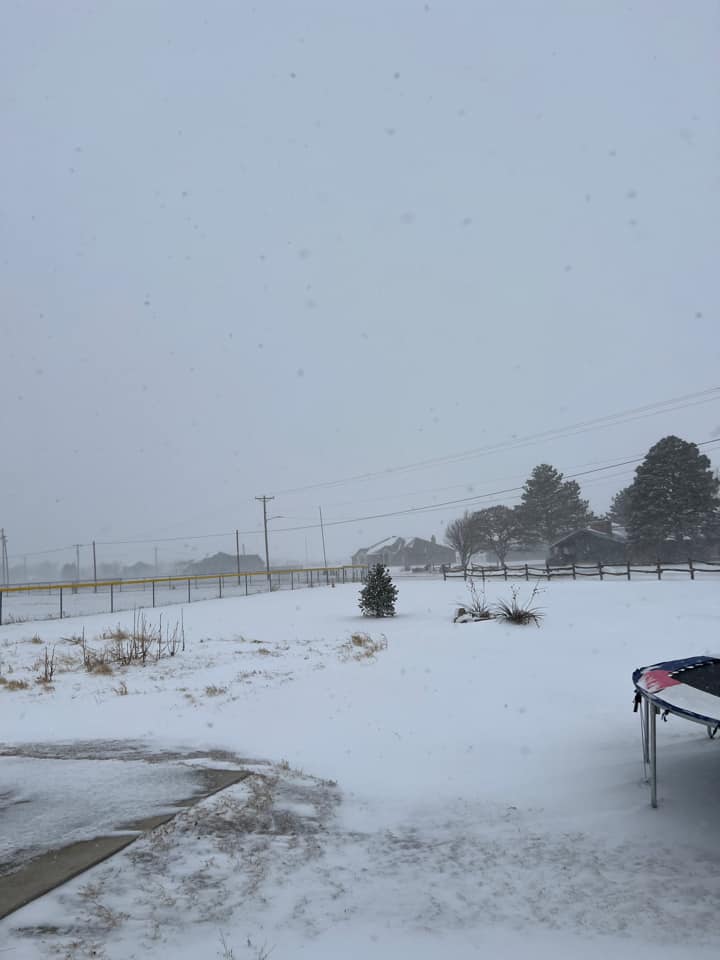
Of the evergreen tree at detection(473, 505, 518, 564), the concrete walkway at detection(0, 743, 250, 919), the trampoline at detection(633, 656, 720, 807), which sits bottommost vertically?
the concrete walkway at detection(0, 743, 250, 919)

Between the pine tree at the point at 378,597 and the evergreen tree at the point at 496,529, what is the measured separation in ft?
174

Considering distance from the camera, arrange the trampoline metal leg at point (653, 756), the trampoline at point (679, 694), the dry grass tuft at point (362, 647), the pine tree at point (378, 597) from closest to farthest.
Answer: the trampoline at point (679, 694), the trampoline metal leg at point (653, 756), the dry grass tuft at point (362, 647), the pine tree at point (378, 597)

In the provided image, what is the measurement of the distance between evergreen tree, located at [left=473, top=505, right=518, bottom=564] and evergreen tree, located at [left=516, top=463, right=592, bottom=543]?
10.6ft

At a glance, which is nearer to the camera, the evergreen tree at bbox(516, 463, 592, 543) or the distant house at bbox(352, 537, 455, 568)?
the evergreen tree at bbox(516, 463, 592, 543)

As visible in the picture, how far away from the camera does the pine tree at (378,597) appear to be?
21.0 meters

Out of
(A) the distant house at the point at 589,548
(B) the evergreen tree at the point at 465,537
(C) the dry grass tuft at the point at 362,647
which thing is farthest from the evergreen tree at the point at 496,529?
(C) the dry grass tuft at the point at 362,647

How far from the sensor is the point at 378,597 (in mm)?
21078

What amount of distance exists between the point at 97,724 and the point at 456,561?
99071 millimetres

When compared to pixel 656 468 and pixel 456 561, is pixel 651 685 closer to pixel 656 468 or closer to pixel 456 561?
pixel 656 468

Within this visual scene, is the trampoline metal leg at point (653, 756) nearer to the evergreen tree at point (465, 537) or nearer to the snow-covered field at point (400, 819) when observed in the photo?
the snow-covered field at point (400, 819)

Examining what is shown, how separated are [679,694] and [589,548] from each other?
187 feet

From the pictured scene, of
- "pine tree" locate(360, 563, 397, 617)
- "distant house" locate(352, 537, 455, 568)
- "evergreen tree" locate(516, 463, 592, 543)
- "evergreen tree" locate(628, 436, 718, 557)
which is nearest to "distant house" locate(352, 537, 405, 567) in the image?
"distant house" locate(352, 537, 455, 568)

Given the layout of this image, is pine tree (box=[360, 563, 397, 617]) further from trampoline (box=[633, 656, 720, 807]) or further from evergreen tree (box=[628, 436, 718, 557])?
evergreen tree (box=[628, 436, 718, 557])

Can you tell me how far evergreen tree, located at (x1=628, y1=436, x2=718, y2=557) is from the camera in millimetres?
49469
